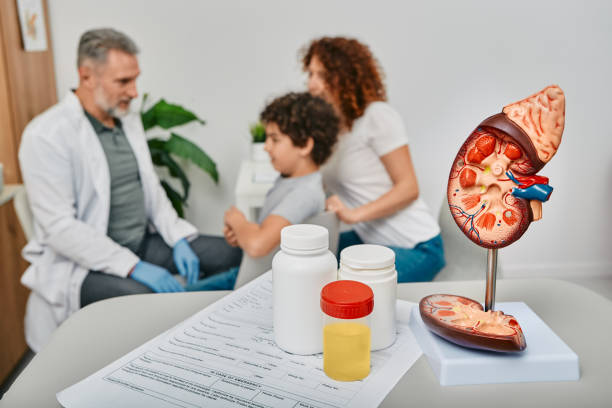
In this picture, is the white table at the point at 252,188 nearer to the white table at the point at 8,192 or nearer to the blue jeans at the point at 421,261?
the blue jeans at the point at 421,261

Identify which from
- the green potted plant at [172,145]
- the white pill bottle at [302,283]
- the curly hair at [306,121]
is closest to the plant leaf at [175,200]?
the green potted plant at [172,145]

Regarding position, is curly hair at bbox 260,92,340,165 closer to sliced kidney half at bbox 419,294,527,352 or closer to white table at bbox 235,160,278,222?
white table at bbox 235,160,278,222

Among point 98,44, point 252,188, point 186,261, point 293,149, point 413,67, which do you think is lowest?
point 186,261

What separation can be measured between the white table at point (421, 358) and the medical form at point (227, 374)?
0.03 metres

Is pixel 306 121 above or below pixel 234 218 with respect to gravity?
above

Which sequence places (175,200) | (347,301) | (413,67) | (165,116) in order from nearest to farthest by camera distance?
(347,301) → (165,116) → (175,200) → (413,67)

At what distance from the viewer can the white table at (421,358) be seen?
0.55 metres

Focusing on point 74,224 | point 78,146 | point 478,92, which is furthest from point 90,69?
point 478,92

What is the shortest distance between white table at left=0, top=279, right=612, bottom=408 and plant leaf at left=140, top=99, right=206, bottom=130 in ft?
5.39

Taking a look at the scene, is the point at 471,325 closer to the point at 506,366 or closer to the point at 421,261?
the point at 506,366

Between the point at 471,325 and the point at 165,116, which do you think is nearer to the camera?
the point at 471,325

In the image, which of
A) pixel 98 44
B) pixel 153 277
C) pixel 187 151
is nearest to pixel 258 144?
pixel 187 151

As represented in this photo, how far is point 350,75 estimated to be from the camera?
1.74 meters

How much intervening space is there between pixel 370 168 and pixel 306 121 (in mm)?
284
